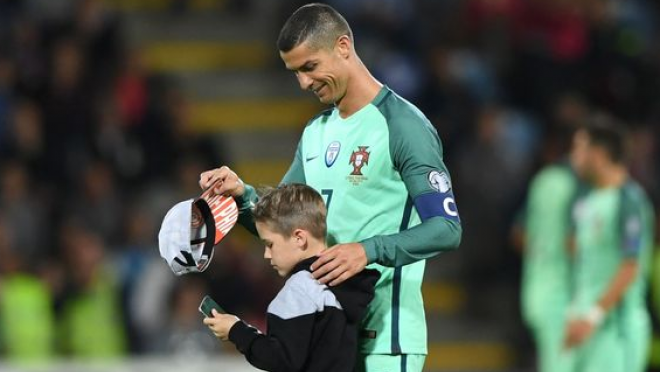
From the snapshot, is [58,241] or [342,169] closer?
[342,169]

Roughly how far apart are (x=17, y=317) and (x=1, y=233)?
603 millimetres

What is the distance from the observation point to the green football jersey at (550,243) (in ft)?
29.3

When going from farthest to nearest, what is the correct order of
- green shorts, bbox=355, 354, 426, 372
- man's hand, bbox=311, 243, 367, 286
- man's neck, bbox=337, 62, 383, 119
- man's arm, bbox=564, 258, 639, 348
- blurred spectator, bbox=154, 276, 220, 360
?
blurred spectator, bbox=154, 276, 220, 360 → man's arm, bbox=564, 258, 639, 348 → man's neck, bbox=337, 62, 383, 119 → green shorts, bbox=355, 354, 426, 372 → man's hand, bbox=311, 243, 367, 286

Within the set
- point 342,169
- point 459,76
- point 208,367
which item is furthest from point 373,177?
point 459,76

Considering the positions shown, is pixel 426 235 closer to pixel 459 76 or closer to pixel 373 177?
pixel 373 177

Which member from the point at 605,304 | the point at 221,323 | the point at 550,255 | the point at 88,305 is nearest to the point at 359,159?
the point at 221,323

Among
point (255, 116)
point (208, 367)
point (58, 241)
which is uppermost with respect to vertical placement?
point (255, 116)

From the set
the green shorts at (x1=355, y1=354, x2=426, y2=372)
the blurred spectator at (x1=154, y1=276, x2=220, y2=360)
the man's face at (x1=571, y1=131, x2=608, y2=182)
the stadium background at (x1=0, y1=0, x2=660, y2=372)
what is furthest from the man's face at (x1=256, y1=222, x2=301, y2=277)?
the blurred spectator at (x1=154, y1=276, x2=220, y2=360)

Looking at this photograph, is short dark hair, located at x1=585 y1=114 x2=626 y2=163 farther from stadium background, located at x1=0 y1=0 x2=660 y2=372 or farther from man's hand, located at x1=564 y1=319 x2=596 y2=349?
stadium background, located at x1=0 y1=0 x2=660 y2=372

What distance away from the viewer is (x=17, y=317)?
1010 centimetres

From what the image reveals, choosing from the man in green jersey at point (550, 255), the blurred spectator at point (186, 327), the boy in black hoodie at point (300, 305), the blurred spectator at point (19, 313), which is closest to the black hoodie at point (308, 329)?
the boy in black hoodie at point (300, 305)

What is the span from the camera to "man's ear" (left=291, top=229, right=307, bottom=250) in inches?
176

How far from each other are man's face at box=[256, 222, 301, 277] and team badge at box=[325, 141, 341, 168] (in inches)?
12.8

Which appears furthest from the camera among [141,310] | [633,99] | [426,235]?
[633,99]
